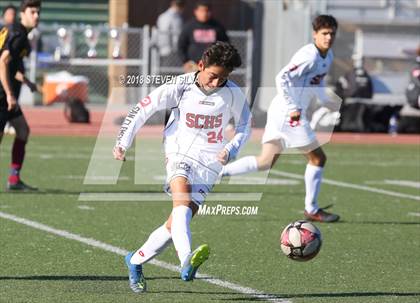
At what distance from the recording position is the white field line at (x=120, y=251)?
7.79 m

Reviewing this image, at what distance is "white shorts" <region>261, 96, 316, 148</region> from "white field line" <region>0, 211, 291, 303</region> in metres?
2.53

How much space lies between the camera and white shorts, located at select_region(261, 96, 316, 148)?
39.0 ft

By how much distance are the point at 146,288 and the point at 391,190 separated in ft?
23.2

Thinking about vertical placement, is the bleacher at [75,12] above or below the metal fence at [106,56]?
above

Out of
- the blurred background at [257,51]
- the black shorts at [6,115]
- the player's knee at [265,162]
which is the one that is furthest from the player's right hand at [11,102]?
the blurred background at [257,51]

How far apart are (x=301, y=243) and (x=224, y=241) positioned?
1.97 m

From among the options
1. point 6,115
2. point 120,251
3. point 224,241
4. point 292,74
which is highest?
point 292,74

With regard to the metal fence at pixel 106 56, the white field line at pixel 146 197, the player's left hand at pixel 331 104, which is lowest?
the metal fence at pixel 106 56

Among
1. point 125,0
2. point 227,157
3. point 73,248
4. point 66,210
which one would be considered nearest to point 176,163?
point 227,157

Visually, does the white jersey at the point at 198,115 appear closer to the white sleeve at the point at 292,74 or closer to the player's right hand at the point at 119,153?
the player's right hand at the point at 119,153

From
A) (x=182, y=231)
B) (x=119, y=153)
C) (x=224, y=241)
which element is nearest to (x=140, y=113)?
(x=119, y=153)

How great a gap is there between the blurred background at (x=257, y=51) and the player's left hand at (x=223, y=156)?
15253 mm

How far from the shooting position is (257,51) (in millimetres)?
26578

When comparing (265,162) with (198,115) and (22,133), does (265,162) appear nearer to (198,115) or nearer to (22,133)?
(22,133)
